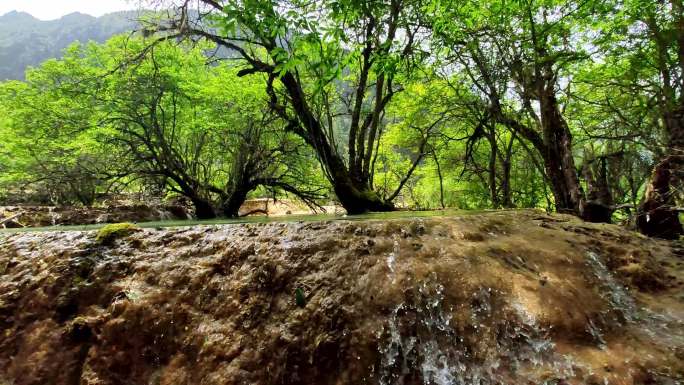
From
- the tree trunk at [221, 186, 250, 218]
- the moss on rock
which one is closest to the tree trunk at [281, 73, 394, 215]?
the moss on rock

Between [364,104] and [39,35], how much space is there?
137 metres

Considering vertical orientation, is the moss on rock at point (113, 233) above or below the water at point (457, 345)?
above

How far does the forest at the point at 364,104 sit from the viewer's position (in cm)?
563

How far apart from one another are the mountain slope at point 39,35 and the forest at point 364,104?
240 ft

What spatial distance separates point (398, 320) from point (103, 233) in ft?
10.4

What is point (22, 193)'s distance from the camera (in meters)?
15.1

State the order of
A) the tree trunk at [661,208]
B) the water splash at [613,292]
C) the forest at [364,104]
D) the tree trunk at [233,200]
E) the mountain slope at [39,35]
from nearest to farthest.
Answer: the water splash at [613,292] → the tree trunk at [661,208] → the forest at [364,104] → the tree trunk at [233,200] → the mountain slope at [39,35]

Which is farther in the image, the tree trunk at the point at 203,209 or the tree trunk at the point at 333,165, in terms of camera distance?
the tree trunk at the point at 203,209

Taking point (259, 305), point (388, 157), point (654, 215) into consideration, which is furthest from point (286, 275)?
point (388, 157)

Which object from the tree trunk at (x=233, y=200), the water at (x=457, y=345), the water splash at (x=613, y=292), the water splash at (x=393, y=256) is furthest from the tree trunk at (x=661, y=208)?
the tree trunk at (x=233, y=200)

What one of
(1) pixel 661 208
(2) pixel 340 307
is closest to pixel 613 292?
(2) pixel 340 307

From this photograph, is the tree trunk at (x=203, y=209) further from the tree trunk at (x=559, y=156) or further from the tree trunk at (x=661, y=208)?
the tree trunk at (x=661, y=208)

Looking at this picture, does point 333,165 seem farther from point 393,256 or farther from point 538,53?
point 538,53

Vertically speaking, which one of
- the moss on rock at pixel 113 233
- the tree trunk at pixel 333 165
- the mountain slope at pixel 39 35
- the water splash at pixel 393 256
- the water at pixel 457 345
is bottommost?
the water at pixel 457 345
